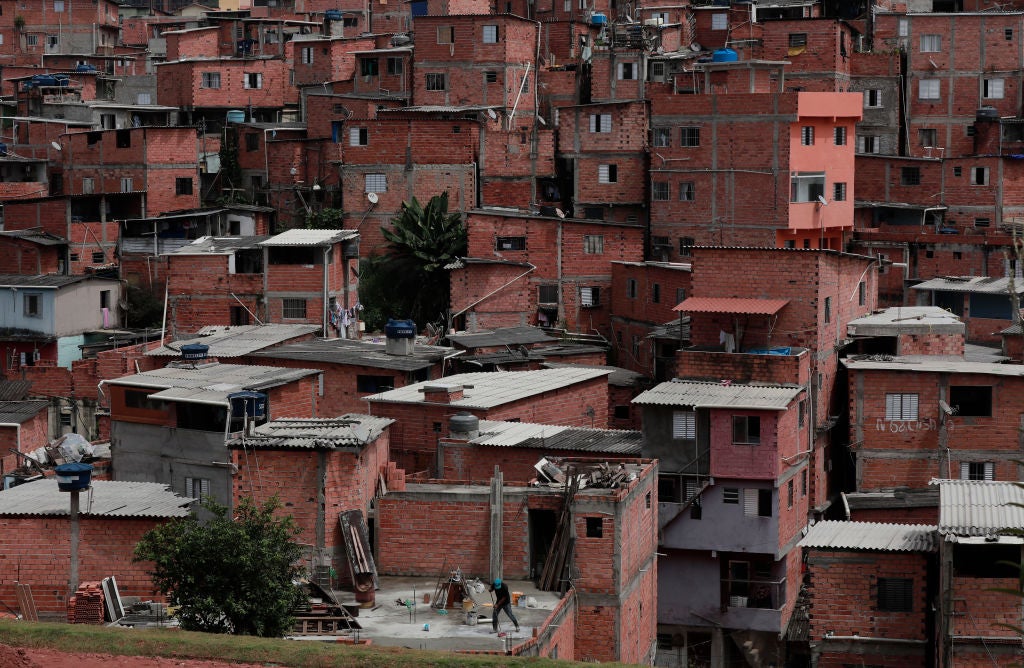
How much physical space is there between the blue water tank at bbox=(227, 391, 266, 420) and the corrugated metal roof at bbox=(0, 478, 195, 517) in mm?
1789

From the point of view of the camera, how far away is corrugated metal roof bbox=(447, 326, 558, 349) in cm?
4762

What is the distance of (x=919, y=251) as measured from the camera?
5450cm

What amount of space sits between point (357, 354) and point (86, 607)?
16231 mm

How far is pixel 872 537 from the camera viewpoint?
1262 inches

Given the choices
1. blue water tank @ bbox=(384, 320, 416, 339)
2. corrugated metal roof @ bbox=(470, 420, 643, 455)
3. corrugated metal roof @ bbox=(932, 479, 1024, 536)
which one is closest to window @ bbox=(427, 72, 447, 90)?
blue water tank @ bbox=(384, 320, 416, 339)

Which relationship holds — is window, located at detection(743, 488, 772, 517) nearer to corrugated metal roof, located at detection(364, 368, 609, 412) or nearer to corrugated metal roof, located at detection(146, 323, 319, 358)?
corrugated metal roof, located at detection(364, 368, 609, 412)

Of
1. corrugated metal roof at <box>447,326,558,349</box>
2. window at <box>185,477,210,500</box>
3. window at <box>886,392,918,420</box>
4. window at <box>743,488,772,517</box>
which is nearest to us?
window at <box>185,477,210,500</box>

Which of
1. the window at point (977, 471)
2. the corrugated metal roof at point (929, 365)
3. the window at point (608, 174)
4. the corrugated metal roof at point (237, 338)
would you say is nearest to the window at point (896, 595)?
the window at point (977, 471)

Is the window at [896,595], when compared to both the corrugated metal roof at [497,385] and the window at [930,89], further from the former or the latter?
the window at [930,89]

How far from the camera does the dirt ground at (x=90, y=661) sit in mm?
22969

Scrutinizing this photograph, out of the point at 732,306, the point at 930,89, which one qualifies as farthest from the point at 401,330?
the point at 930,89

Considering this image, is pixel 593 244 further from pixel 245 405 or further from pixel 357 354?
pixel 245 405

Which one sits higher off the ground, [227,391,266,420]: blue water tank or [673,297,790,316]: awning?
[673,297,790,316]: awning

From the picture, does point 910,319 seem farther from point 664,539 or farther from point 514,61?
point 514,61
